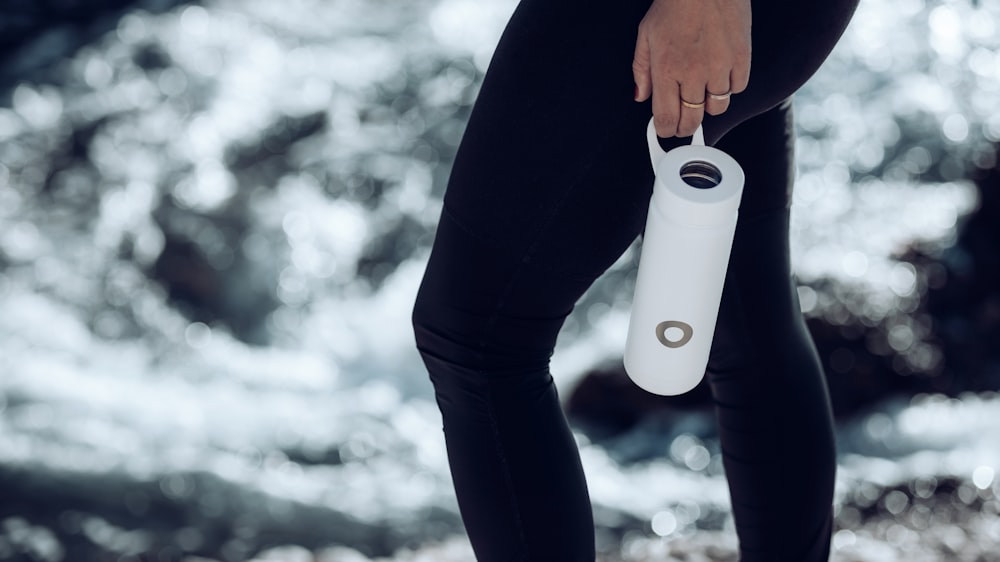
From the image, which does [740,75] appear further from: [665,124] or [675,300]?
[675,300]

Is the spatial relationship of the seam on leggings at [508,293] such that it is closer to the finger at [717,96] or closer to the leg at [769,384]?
the finger at [717,96]

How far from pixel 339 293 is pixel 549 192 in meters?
2.86

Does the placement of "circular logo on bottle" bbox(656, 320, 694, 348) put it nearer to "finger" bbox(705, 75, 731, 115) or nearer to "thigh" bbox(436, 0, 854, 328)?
"thigh" bbox(436, 0, 854, 328)

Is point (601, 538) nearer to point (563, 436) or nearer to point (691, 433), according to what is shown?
point (691, 433)

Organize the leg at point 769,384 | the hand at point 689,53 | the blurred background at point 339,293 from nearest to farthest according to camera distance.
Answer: the hand at point 689,53 < the leg at point 769,384 < the blurred background at point 339,293

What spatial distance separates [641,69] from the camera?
2.65 ft

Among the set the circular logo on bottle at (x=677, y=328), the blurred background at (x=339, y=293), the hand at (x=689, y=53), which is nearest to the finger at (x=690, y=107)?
the hand at (x=689, y=53)

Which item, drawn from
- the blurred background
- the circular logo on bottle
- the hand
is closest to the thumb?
the hand

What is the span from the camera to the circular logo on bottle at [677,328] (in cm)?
87

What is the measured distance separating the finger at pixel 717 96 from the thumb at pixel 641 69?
5cm

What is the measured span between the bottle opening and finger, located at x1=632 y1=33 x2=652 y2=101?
0.21ft

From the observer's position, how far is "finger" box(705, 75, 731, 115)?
2.67ft

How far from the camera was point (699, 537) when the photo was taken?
75.4 inches

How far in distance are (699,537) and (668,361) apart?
113 cm
